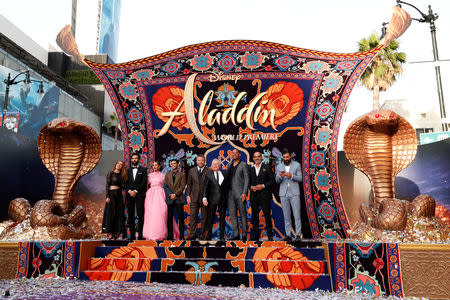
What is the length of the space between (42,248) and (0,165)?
161 inches

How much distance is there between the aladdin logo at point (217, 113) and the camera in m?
8.55

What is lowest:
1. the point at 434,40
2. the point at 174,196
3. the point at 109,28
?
the point at 174,196

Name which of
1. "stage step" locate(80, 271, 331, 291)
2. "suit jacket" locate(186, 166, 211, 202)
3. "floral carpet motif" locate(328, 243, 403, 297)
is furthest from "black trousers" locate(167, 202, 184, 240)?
"floral carpet motif" locate(328, 243, 403, 297)

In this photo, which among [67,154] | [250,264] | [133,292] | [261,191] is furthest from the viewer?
[67,154]

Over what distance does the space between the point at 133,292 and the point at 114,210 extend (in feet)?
9.97

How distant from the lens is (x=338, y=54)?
8016 millimetres

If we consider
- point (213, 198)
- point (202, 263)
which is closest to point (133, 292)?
point (202, 263)

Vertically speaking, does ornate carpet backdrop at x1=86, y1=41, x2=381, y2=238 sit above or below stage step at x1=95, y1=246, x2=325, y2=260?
above

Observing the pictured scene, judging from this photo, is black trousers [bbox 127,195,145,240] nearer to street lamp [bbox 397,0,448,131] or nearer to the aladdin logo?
the aladdin logo

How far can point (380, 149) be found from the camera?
707 centimetres

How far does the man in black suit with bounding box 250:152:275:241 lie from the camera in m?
6.53

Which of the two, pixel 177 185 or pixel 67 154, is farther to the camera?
pixel 67 154

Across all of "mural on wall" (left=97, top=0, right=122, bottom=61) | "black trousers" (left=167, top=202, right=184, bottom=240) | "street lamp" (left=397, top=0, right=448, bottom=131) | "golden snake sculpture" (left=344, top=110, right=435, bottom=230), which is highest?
"mural on wall" (left=97, top=0, right=122, bottom=61)

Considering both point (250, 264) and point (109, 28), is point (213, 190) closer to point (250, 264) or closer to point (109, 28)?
point (250, 264)
